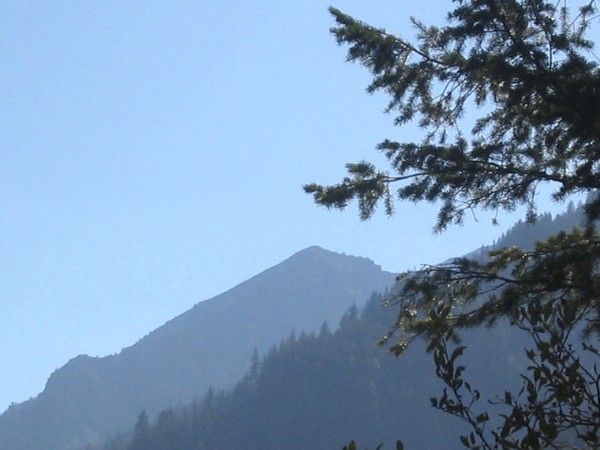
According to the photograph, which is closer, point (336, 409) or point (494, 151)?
point (494, 151)

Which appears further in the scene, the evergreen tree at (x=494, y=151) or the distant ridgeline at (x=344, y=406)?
the distant ridgeline at (x=344, y=406)

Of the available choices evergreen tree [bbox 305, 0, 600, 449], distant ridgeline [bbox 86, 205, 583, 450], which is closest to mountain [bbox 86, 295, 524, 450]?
distant ridgeline [bbox 86, 205, 583, 450]

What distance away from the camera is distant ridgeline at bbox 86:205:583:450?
181 m

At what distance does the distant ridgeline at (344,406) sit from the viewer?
181 m

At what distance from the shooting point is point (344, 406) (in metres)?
193

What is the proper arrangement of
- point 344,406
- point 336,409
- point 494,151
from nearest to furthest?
Answer: point 494,151 → point 336,409 → point 344,406

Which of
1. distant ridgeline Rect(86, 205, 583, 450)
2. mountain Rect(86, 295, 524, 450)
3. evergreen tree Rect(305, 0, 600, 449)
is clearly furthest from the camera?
mountain Rect(86, 295, 524, 450)

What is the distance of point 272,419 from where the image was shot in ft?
630

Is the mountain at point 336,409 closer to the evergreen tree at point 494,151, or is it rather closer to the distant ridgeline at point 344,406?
the distant ridgeline at point 344,406

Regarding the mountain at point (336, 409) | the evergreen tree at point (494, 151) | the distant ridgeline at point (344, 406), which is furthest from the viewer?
the mountain at point (336, 409)

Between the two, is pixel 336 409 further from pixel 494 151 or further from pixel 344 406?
pixel 494 151

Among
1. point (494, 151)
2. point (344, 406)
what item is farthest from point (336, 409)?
point (494, 151)

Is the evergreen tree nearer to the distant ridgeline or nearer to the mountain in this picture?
the distant ridgeline

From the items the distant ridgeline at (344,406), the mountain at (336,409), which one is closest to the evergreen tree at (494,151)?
the distant ridgeline at (344,406)
